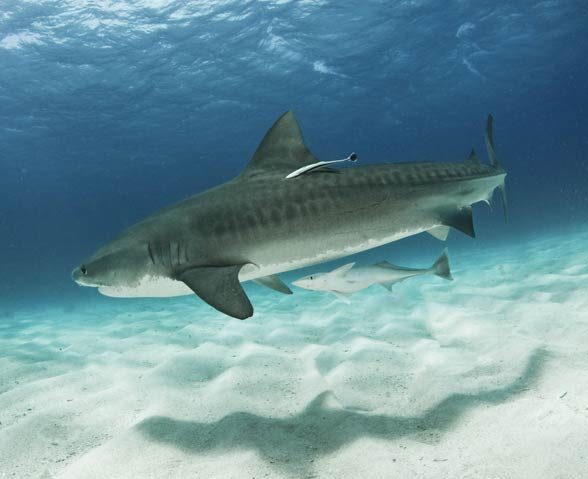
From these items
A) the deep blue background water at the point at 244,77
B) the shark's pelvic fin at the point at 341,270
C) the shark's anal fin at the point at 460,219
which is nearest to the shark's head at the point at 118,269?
the shark's pelvic fin at the point at 341,270

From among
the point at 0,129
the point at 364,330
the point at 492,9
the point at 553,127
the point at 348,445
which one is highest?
the point at 0,129

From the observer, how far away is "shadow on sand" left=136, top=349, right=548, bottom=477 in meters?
2.70

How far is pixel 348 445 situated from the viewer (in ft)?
8.77

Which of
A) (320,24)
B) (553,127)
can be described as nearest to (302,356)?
(320,24)

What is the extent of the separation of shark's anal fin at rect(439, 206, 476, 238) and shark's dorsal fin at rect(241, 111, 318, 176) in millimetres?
1499

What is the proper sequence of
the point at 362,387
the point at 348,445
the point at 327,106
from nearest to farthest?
the point at 348,445
the point at 362,387
the point at 327,106

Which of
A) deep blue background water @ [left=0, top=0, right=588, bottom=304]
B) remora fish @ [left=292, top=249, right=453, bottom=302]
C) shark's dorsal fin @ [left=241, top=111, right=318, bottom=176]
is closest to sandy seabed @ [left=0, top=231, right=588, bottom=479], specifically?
remora fish @ [left=292, top=249, right=453, bottom=302]

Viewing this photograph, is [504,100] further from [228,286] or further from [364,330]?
[228,286]

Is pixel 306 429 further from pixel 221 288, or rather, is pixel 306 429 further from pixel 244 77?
pixel 244 77

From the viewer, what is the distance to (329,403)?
342 centimetres

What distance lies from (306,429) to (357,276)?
2.74 m

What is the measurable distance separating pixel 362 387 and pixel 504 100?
5058 centimetres

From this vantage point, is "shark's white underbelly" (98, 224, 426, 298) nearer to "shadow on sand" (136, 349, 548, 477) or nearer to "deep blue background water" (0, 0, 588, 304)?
"shadow on sand" (136, 349, 548, 477)

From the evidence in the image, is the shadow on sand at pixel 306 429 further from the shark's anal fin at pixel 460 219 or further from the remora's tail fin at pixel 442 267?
the remora's tail fin at pixel 442 267
